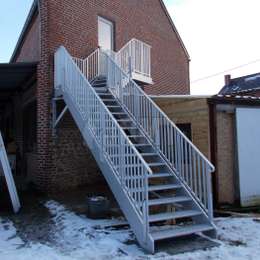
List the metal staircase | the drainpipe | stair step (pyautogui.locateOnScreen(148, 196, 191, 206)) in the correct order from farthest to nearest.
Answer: the drainpipe → stair step (pyautogui.locateOnScreen(148, 196, 191, 206)) → the metal staircase

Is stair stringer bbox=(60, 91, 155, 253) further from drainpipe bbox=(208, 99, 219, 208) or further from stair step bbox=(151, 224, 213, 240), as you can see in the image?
drainpipe bbox=(208, 99, 219, 208)

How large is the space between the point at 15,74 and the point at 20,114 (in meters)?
3.53

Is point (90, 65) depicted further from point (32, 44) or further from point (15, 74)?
point (32, 44)

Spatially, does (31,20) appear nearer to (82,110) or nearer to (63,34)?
(63,34)

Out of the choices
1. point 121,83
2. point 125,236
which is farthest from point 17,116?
point 125,236

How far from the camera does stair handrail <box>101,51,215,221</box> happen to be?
21.0 ft

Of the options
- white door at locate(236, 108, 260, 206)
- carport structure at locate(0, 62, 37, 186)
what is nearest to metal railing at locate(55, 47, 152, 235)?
carport structure at locate(0, 62, 37, 186)

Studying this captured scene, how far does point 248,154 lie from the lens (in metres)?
9.42

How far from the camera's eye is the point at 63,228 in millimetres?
6477

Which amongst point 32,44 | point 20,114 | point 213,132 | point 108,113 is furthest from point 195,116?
point 20,114

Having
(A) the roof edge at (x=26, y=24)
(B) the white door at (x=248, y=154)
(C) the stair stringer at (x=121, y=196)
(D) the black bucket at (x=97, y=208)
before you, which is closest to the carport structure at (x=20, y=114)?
(A) the roof edge at (x=26, y=24)

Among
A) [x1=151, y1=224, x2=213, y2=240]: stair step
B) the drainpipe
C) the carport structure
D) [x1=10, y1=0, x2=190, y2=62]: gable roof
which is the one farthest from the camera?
the carport structure

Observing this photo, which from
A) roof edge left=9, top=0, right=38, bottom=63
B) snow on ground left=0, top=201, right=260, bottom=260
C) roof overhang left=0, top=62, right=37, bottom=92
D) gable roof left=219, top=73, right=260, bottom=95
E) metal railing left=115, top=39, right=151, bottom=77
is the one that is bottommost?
snow on ground left=0, top=201, right=260, bottom=260

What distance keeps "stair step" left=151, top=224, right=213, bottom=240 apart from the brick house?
0.8 inches
